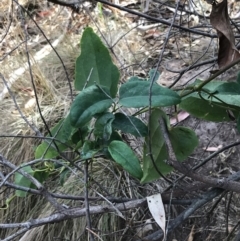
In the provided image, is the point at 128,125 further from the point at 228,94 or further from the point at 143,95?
the point at 228,94

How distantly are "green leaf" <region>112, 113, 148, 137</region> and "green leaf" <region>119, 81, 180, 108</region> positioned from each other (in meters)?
0.03

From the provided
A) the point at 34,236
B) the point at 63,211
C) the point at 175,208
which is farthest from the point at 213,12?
the point at 34,236

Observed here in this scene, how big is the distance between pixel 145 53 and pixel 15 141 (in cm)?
80

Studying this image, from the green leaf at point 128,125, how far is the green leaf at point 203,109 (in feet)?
0.34

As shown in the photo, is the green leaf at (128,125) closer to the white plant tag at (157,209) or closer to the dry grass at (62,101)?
the white plant tag at (157,209)

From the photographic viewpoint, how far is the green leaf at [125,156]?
726mm

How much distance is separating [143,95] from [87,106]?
89mm

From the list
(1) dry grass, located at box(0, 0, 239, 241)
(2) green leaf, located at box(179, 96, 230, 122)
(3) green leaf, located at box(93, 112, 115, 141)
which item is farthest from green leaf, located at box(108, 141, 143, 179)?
(1) dry grass, located at box(0, 0, 239, 241)

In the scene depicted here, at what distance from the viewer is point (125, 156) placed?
0.73 m

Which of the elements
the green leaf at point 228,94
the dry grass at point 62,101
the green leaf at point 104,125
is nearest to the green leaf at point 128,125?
the green leaf at point 104,125

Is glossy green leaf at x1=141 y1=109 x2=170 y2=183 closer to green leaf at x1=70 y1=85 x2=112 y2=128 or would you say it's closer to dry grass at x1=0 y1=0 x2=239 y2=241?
green leaf at x1=70 y1=85 x2=112 y2=128

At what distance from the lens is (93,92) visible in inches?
28.9

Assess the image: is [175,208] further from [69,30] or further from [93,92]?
[69,30]

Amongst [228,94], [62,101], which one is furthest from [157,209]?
[62,101]
